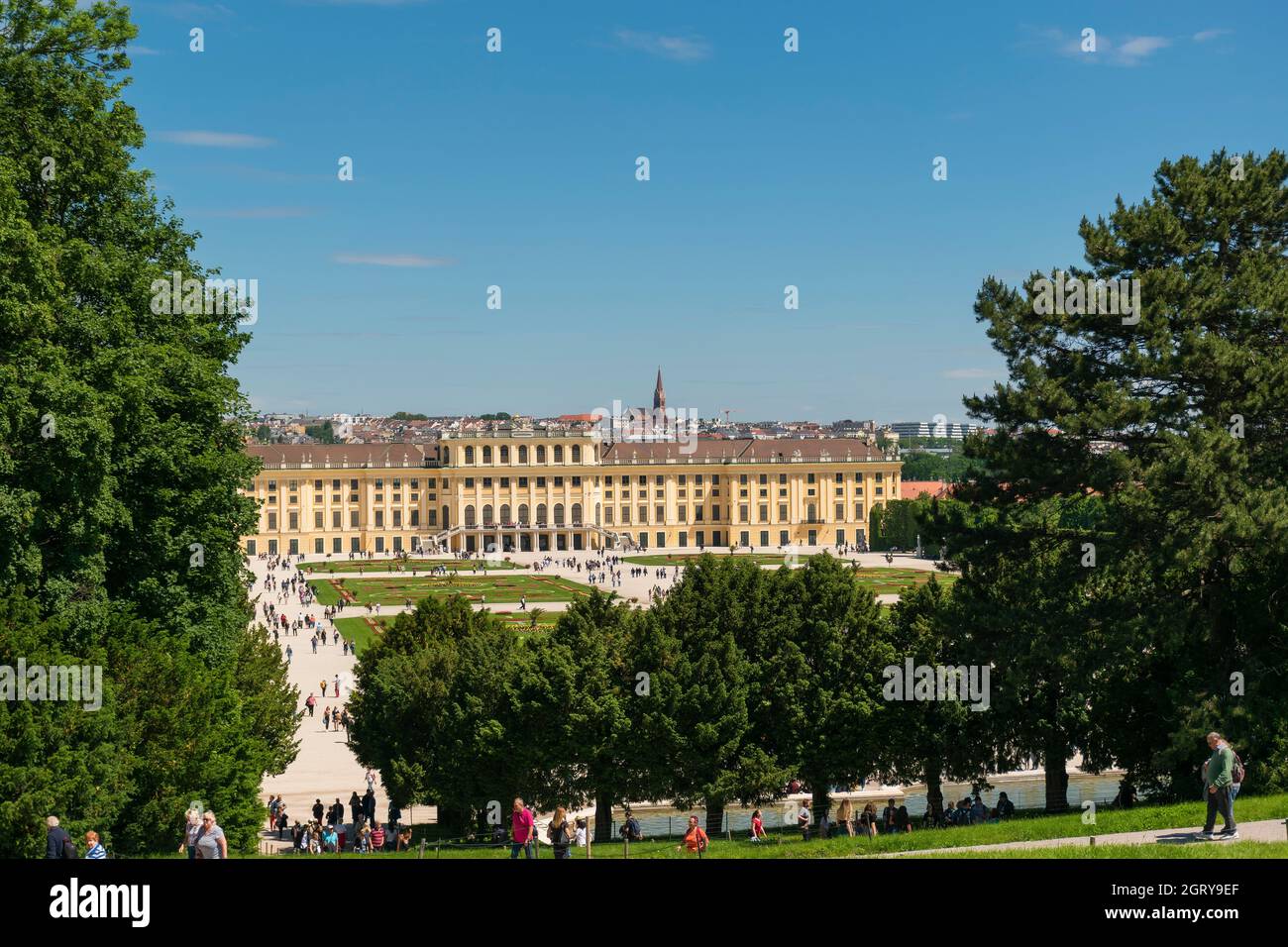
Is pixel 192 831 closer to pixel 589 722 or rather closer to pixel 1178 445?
pixel 589 722

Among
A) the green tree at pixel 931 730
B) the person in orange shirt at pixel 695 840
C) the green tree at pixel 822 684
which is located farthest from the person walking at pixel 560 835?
the green tree at pixel 931 730

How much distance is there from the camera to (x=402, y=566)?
89.2m

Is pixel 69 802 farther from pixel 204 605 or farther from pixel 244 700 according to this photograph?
pixel 244 700

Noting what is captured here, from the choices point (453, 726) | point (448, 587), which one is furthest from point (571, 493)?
point (453, 726)

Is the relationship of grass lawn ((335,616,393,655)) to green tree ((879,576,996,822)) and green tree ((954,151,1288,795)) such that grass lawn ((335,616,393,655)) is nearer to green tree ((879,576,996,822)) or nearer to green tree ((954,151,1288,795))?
green tree ((879,576,996,822))

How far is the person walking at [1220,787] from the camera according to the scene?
1223 centimetres

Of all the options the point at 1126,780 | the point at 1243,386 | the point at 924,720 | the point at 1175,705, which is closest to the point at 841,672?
the point at 924,720

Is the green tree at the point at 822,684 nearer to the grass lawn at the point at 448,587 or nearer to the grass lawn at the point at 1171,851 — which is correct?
the grass lawn at the point at 1171,851

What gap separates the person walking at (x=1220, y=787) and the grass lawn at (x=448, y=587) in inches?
1882

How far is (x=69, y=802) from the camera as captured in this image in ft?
50.6

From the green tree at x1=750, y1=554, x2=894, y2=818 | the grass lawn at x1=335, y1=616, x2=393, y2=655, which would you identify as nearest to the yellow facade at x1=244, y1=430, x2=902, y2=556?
the grass lawn at x1=335, y1=616, x2=393, y2=655

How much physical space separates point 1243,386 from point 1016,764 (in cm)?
868

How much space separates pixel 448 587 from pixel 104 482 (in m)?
53.4

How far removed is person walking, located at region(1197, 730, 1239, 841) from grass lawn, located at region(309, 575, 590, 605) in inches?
1882
